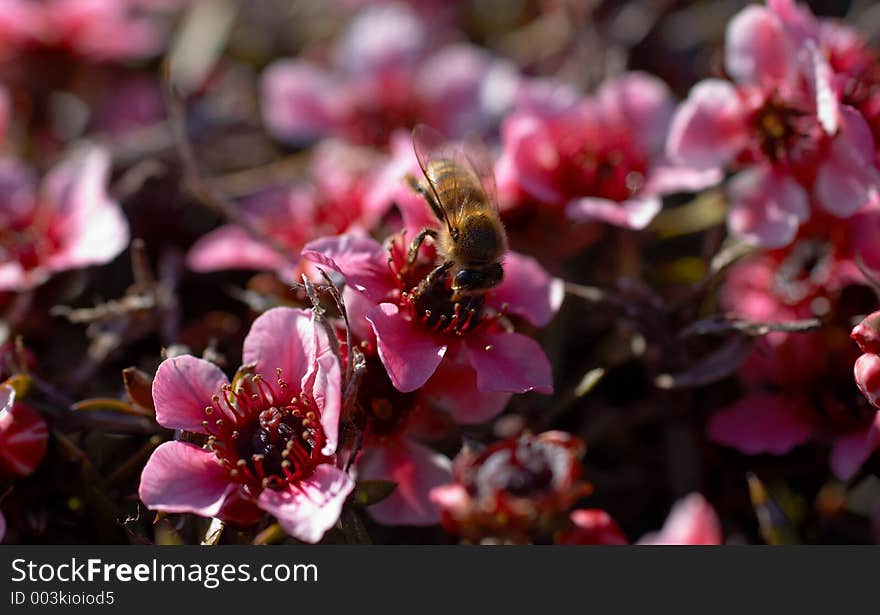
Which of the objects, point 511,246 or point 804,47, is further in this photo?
point 511,246

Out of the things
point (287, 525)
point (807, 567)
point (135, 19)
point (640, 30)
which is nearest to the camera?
point (287, 525)

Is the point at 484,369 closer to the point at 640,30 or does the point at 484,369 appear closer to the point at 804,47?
the point at 804,47

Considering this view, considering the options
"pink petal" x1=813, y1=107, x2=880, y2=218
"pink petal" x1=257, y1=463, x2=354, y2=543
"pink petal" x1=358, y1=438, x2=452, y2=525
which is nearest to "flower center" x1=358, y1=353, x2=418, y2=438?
"pink petal" x1=358, y1=438, x2=452, y2=525

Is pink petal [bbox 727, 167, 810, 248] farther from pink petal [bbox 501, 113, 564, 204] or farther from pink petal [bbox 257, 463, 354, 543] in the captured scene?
pink petal [bbox 257, 463, 354, 543]

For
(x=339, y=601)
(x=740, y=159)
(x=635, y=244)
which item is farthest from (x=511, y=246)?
(x=339, y=601)

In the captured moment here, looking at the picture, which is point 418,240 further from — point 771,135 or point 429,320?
point 771,135
